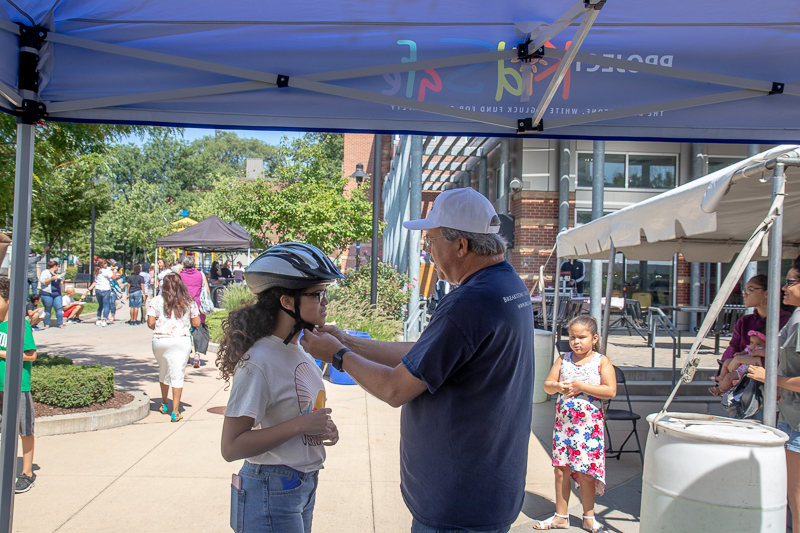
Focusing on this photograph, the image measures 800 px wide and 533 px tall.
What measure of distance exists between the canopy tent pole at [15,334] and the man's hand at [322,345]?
1.60 metres

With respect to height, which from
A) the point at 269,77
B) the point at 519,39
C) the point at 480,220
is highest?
the point at 519,39

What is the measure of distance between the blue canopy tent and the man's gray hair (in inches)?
42.4

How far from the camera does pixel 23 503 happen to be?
4.48 meters

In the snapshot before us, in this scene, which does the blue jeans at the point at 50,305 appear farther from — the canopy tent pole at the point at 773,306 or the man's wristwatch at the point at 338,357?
the canopy tent pole at the point at 773,306

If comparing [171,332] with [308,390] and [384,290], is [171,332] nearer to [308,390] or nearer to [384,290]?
[308,390]

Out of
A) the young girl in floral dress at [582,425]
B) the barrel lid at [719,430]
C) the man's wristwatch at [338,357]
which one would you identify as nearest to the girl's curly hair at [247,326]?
the man's wristwatch at [338,357]

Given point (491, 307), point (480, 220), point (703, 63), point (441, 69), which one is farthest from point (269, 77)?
point (703, 63)

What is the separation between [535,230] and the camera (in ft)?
52.1

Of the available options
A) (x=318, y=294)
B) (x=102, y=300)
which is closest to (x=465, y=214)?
(x=318, y=294)

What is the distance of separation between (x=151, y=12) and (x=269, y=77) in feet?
2.08

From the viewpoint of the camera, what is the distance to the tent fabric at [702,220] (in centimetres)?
350

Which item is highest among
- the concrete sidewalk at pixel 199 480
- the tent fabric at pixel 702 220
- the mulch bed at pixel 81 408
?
the tent fabric at pixel 702 220

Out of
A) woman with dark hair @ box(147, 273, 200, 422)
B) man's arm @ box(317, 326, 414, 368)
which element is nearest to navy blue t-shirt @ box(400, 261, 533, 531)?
man's arm @ box(317, 326, 414, 368)

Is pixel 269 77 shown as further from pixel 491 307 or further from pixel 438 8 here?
pixel 491 307
